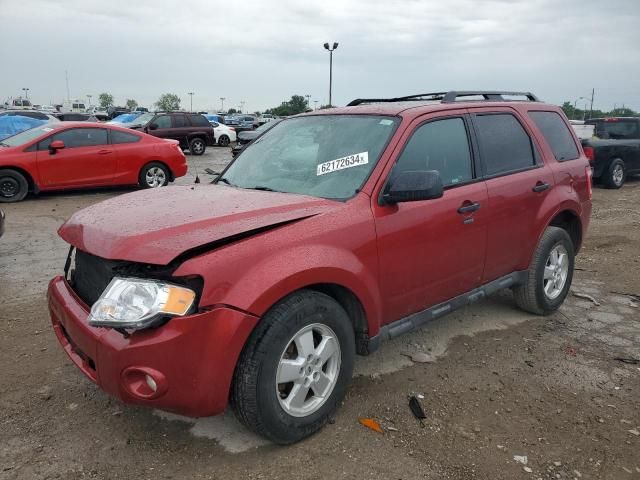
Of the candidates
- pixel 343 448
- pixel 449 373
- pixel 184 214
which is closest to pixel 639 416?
pixel 449 373

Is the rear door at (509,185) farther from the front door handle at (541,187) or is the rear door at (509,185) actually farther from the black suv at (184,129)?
the black suv at (184,129)

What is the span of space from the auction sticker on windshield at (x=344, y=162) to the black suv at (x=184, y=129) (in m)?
17.1

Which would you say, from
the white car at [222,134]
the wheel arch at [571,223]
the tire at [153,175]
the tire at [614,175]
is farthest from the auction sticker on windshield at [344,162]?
the white car at [222,134]

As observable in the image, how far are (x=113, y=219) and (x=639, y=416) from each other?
3232 mm

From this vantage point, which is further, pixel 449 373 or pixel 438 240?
pixel 449 373

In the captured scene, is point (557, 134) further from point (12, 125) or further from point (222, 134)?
point (222, 134)

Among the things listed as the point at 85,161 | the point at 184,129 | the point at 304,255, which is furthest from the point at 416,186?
the point at 184,129

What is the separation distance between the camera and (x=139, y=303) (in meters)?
2.37

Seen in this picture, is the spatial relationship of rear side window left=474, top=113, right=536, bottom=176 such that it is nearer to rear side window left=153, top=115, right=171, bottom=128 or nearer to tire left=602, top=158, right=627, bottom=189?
tire left=602, top=158, right=627, bottom=189

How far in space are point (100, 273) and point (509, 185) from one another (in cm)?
289

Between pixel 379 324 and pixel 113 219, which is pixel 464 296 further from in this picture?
pixel 113 219

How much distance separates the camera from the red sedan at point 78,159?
972cm

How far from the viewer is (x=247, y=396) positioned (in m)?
2.52

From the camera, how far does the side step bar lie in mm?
3194
